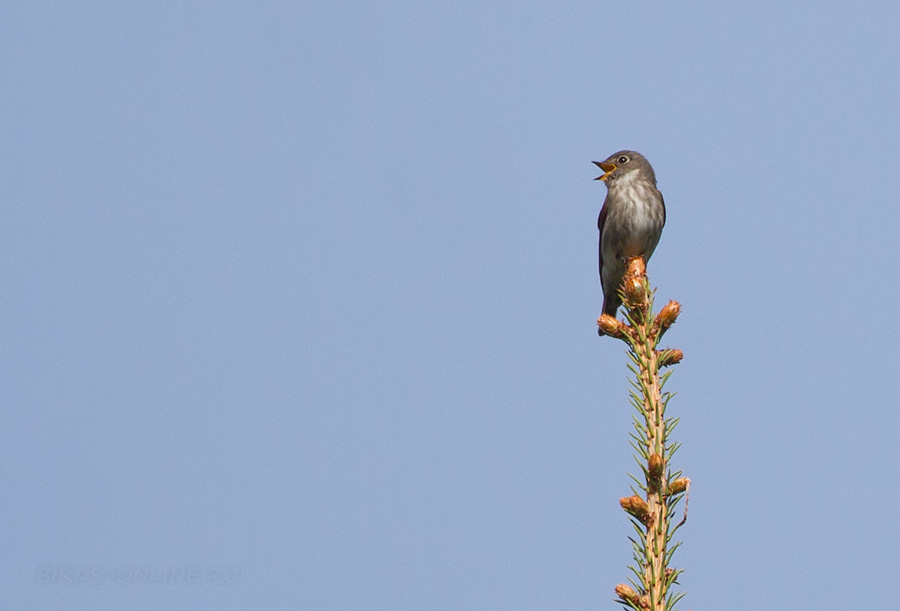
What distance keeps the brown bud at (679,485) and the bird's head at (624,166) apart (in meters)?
8.17

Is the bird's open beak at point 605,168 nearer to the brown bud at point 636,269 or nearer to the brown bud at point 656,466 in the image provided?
the brown bud at point 636,269

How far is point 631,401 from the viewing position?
15.3 ft

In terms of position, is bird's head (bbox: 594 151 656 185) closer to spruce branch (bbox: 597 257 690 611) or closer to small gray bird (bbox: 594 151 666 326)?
small gray bird (bbox: 594 151 666 326)

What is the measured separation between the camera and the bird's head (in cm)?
1203

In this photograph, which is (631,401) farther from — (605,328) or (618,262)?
(618,262)

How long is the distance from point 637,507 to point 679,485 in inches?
7.5

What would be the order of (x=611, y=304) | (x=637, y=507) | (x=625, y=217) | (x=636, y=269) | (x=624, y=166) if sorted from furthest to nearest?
(x=624, y=166)
(x=611, y=304)
(x=625, y=217)
(x=636, y=269)
(x=637, y=507)

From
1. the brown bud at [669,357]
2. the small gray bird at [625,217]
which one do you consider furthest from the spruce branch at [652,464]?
the small gray bird at [625,217]

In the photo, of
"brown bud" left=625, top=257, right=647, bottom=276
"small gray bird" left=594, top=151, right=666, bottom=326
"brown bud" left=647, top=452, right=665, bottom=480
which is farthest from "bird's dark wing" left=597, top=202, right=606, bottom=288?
"brown bud" left=647, top=452, right=665, bottom=480

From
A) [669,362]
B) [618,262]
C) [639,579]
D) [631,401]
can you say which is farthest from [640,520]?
[618,262]

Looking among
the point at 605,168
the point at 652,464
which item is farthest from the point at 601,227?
the point at 652,464

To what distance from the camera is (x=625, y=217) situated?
11.5 m

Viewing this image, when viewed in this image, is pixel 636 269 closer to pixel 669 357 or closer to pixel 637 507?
pixel 669 357

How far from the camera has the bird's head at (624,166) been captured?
12031 mm
